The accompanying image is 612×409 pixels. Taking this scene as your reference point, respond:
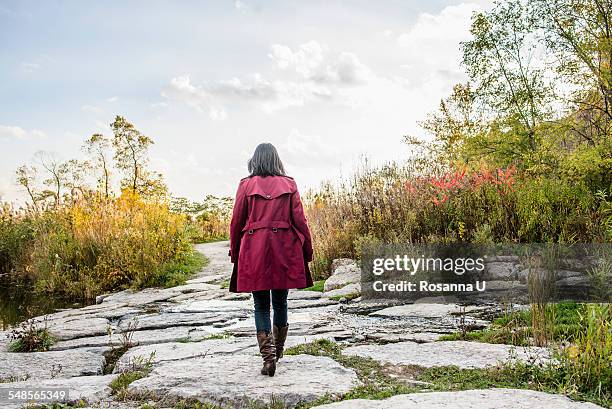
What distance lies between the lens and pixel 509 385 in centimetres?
339

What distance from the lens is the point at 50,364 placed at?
4.53 m

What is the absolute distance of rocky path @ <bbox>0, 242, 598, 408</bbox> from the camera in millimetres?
3309

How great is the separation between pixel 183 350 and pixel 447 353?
2.14 metres

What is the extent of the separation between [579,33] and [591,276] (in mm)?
7691

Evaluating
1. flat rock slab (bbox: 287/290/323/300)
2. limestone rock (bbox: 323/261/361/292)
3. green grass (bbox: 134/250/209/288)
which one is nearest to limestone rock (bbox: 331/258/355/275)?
limestone rock (bbox: 323/261/361/292)

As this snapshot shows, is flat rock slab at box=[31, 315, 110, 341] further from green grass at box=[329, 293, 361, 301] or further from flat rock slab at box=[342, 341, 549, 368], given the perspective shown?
flat rock slab at box=[342, 341, 549, 368]

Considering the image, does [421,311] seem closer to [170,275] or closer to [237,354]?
[237,354]

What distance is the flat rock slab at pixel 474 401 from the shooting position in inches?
116

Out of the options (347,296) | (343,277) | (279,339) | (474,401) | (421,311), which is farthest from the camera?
(343,277)

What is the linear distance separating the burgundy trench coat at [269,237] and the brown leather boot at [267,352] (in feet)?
1.05

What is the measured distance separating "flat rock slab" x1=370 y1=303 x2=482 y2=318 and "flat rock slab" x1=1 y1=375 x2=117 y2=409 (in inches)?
120

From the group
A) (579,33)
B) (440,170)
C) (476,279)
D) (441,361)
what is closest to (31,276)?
(440,170)

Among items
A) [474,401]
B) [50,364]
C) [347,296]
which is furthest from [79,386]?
[347,296]

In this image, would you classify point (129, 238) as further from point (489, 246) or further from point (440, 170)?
point (489, 246)
